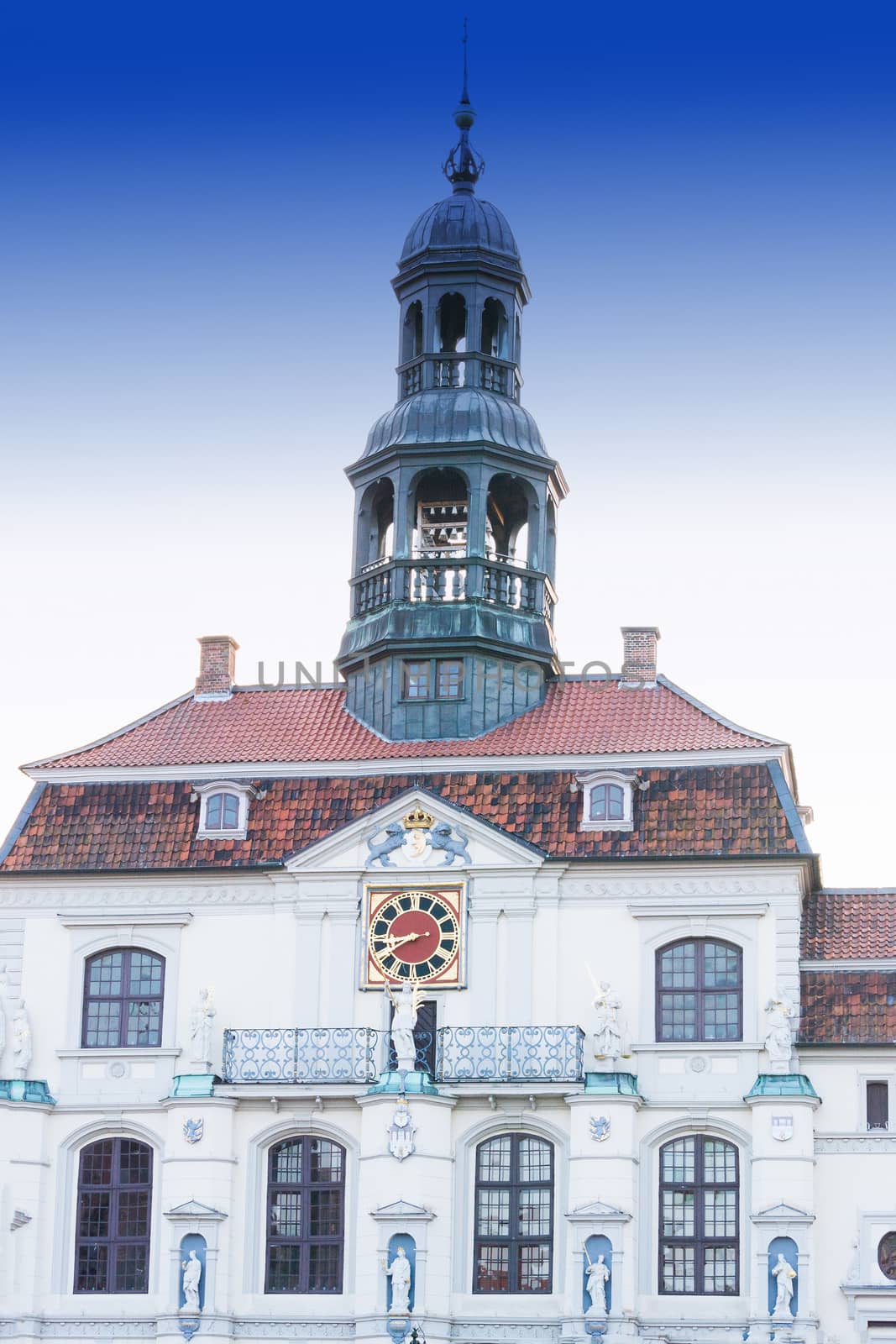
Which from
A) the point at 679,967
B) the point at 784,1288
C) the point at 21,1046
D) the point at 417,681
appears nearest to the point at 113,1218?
the point at 21,1046

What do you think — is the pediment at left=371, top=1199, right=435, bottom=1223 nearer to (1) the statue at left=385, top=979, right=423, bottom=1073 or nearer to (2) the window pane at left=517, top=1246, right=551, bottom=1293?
(2) the window pane at left=517, top=1246, right=551, bottom=1293

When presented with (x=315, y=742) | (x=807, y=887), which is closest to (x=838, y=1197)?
(x=807, y=887)

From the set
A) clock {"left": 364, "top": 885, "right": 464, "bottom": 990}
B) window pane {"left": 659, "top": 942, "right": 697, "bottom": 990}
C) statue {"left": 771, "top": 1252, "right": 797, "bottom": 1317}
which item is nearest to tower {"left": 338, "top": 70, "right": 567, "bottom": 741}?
clock {"left": 364, "top": 885, "right": 464, "bottom": 990}

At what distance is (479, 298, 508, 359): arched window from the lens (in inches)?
2274

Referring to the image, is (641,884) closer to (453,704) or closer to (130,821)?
(453,704)

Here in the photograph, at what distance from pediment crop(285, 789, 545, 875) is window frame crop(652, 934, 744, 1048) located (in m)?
4.03

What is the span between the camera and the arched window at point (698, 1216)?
48125 mm

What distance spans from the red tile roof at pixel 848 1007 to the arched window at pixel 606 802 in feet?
16.8

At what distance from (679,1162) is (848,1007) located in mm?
4633

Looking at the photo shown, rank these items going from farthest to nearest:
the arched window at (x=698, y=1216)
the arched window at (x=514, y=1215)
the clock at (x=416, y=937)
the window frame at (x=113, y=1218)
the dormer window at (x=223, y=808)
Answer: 1. the dormer window at (x=223, y=808)
2. the clock at (x=416, y=937)
3. the window frame at (x=113, y=1218)
4. the arched window at (x=514, y=1215)
5. the arched window at (x=698, y=1216)

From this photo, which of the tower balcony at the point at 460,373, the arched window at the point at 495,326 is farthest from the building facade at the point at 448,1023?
the arched window at the point at 495,326

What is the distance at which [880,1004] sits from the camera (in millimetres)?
49375

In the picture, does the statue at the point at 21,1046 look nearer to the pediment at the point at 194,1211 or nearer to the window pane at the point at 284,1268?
the pediment at the point at 194,1211

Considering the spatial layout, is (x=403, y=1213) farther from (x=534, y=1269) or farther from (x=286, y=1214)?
(x=286, y=1214)
